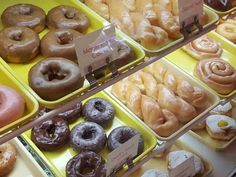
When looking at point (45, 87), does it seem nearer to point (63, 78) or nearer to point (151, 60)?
point (63, 78)

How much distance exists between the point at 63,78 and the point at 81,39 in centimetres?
17

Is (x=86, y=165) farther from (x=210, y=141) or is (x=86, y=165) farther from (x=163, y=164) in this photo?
(x=210, y=141)

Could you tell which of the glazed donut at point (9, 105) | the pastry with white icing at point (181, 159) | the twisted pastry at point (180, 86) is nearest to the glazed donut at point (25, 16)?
the glazed donut at point (9, 105)

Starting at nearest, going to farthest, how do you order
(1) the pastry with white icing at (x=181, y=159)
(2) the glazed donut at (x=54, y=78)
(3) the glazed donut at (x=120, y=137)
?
1. (2) the glazed donut at (x=54, y=78)
2. (3) the glazed donut at (x=120, y=137)
3. (1) the pastry with white icing at (x=181, y=159)

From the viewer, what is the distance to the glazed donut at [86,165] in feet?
4.73

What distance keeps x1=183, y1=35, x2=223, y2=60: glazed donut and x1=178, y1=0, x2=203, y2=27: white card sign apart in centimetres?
54

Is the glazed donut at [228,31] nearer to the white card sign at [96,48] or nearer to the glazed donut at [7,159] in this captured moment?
the white card sign at [96,48]

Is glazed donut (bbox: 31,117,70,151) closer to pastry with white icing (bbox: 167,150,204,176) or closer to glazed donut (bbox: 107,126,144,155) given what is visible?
glazed donut (bbox: 107,126,144,155)

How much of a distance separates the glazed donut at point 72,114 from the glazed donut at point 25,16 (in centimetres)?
34

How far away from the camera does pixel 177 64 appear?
6.44 feet

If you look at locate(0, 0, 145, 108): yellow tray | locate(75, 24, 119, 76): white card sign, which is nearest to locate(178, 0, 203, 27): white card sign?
locate(0, 0, 145, 108): yellow tray

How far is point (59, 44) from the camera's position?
1.37 metres

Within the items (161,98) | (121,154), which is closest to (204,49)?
(161,98)

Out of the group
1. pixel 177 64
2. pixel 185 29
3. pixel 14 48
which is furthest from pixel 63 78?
pixel 177 64
